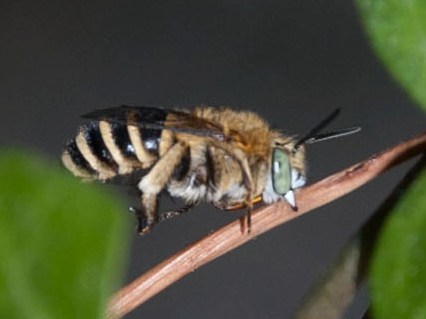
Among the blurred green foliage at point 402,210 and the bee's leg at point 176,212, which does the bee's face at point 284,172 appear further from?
the blurred green foliage at point 402,210

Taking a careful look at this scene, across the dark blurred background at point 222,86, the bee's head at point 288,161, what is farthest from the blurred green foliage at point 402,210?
the dark blurred background at point 222,86

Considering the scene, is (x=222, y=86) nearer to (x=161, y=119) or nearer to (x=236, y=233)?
(x=161, y=119)

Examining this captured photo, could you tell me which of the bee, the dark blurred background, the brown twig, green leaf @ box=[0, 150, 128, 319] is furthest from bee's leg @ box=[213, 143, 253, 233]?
the dark blurred background

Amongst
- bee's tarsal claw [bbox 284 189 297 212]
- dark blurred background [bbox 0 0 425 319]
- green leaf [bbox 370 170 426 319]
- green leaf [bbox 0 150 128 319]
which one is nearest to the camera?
green leaf [bbox 0 150 128 319]

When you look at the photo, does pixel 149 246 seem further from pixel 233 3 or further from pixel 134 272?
pixel 233 3

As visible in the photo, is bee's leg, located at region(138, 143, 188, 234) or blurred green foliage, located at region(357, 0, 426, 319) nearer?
blurred green foliage, located at region(357, 0, 426, 319)

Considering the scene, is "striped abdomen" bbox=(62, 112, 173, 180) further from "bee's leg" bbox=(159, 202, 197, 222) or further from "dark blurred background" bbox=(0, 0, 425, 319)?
"dark blurred background" bbox=(0, 0, 425, 319)

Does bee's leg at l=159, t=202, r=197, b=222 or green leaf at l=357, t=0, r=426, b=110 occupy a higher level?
green leaf at l=357, t=0, r=426, b=110

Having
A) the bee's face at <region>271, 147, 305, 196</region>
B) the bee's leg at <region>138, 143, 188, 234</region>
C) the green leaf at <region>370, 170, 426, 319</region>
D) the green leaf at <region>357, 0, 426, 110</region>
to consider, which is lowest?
the bee's face at <region>271, 147, 305, 196</region>
